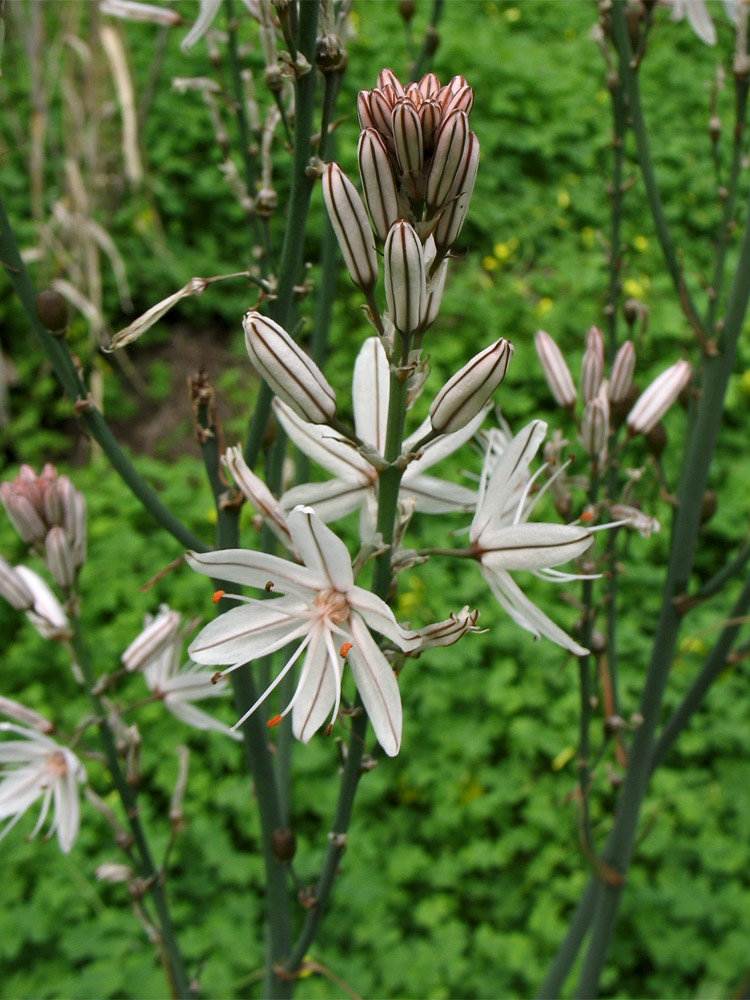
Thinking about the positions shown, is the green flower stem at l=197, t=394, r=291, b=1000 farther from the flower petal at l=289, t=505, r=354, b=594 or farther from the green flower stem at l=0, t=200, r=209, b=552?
the flower petal at l=289, t=505, r=354, b=594

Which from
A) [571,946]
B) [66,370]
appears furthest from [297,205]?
[571,946]

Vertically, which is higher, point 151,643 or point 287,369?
point 287,369

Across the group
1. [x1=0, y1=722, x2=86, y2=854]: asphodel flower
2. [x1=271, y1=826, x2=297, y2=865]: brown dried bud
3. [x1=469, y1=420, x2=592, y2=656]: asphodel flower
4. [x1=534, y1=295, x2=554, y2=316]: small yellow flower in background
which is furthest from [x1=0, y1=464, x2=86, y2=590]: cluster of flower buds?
[x1=534, y1=295, x2=554, y2=316]: small yellow flower in background

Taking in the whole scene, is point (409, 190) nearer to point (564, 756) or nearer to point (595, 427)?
point (595, 427)

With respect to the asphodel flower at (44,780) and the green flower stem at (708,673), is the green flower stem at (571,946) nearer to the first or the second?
the green flower stem at (708,673)

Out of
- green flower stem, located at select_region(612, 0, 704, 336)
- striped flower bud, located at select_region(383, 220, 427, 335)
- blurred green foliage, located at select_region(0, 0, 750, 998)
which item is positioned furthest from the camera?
blurred green foliage, located at select_region(0, 0, 750, 998)

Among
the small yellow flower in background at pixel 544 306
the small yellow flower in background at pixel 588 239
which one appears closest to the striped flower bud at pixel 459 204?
the small yellow flower in background at pixel 544 306
